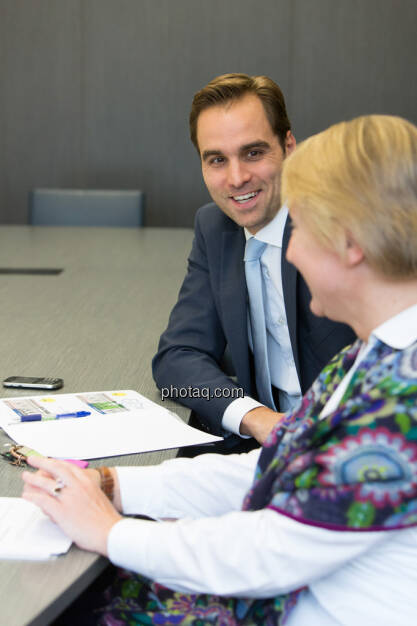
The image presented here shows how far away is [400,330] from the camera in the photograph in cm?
88

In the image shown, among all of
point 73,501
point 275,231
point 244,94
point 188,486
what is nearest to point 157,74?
point 244,94

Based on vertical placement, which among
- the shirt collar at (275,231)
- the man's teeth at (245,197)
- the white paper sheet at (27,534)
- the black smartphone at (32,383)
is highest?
the man's teeth at (245,197)

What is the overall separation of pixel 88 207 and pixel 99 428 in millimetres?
3060

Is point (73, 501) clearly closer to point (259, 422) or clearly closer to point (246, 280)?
point (259, 422)

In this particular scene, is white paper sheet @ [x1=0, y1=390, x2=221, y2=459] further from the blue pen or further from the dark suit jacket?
the dark suit jacket

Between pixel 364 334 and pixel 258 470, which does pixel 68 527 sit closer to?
pixel 258 470

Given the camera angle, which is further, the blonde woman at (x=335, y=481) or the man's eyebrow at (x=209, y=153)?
the man's eyebrow at (x=209, y=153)

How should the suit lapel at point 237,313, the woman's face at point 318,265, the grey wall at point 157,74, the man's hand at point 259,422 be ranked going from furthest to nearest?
the grey wall at point 157,74 < the suit lapel at point 237,313 < the man's hand at point 259,422 < the woman's face at point 318,265

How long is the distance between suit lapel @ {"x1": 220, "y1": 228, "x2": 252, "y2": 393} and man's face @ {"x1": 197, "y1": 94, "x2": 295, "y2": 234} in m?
0.11

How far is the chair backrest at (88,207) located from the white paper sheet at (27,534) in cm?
325

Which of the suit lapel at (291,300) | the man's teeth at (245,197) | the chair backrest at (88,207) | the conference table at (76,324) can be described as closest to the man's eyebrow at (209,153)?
the man's teeth at (245,197)

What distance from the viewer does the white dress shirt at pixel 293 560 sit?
32.3 inches

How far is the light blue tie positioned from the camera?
172cm

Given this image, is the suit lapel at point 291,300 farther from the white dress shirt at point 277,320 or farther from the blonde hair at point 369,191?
the blonde hair at point 369,191
